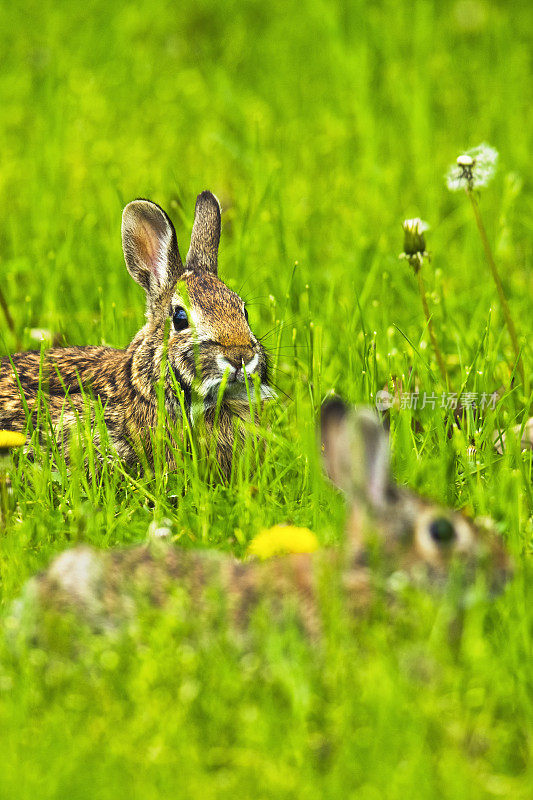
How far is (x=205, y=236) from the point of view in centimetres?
538

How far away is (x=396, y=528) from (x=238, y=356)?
1491mm

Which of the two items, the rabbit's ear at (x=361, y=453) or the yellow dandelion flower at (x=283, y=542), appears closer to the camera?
the rabbit's ear at (x=361, y=453)

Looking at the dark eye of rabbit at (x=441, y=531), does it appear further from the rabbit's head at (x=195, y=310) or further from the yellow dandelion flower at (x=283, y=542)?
the rabbit's head at (x=195, y=310)

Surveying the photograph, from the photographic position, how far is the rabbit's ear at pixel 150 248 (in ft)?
17.2

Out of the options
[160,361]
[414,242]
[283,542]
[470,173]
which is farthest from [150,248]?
[283,542]

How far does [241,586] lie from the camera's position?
3.45 metres

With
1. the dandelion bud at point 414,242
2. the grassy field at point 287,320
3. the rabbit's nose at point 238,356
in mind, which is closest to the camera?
the grassy field at point 287,320

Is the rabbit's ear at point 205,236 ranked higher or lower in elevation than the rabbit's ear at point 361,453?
higher

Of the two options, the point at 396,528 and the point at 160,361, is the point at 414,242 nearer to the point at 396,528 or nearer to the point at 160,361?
the point at 160,361

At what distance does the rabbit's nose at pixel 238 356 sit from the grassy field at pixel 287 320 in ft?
1.11

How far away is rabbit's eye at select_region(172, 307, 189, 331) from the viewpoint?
16.5ft

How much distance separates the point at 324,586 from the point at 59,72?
722 centimetres

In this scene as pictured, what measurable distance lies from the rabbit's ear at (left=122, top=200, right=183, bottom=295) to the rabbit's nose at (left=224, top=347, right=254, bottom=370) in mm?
641

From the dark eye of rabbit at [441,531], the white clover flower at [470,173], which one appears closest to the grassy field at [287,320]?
the dark eye of rabbit at [441,531]
